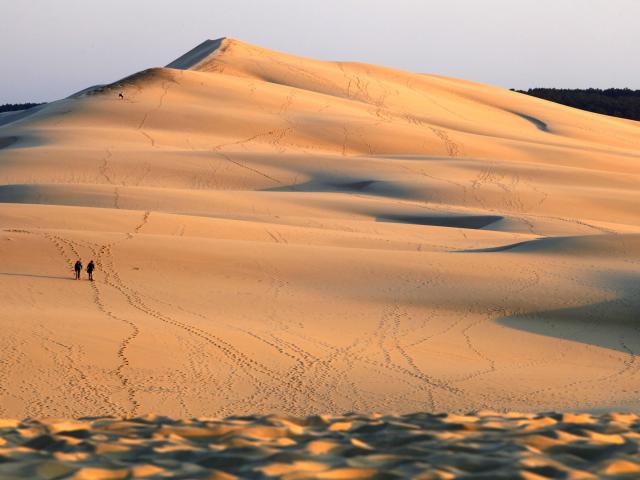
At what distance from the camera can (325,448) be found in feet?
22.6

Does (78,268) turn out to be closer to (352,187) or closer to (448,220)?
(448,220)

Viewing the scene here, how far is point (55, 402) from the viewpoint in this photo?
1154 cm

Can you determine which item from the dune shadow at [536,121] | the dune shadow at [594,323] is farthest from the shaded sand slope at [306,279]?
the dune shadow at [536,121]

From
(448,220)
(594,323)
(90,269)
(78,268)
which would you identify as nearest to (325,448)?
(594,323)

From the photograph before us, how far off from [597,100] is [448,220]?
221 feet

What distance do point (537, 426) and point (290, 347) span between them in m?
7.30

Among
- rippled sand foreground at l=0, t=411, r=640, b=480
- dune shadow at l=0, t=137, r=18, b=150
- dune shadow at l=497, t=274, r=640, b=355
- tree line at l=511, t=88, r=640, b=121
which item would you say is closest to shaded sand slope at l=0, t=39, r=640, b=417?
dune shadow at l=497, t=274, r=640, b=355

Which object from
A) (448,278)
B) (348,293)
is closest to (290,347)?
(348,293)

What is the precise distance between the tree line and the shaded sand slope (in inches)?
1877

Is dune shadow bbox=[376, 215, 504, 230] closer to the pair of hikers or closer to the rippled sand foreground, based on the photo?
the pair of hikers

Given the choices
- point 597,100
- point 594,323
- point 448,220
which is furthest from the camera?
point 597,100

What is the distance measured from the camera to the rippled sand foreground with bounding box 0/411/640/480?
6.34 meters

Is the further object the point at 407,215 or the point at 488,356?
the point at 407,215

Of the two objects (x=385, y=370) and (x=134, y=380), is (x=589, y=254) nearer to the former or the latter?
(x=385, y=370)
